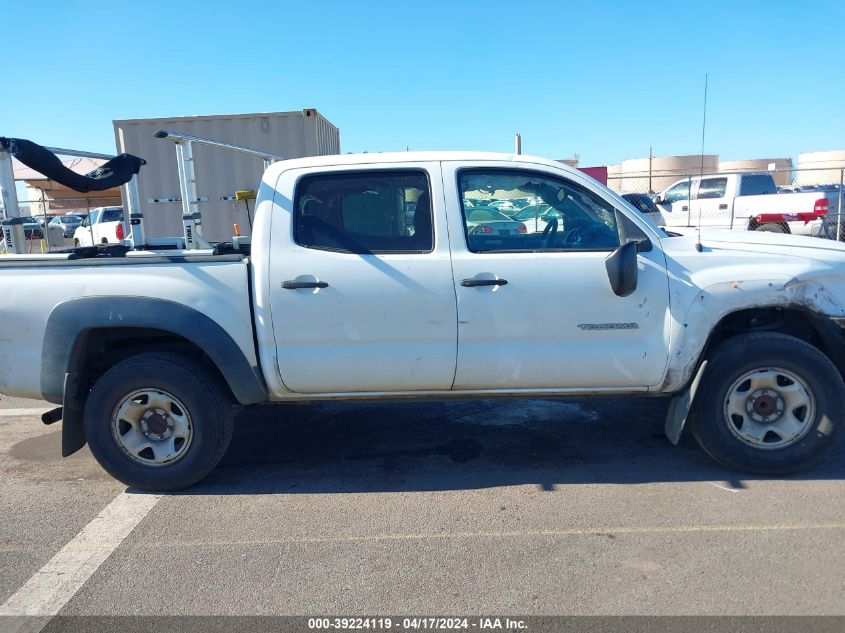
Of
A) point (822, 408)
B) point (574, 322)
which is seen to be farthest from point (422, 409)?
point (822, 408)

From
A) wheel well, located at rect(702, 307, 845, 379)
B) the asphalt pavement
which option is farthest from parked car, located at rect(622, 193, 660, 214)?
wheel well, located at rect(702, 307, 845, 379)

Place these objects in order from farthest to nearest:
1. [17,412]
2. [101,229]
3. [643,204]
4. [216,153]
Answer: [101,229] < [643,204] < [216,153] < [17,412]

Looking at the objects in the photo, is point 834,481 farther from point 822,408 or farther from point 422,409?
point 422,409

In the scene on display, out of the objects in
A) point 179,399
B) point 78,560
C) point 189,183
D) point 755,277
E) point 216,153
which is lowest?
point 78,560

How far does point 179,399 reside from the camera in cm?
Answer: 389

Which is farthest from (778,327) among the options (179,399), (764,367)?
(179,399)

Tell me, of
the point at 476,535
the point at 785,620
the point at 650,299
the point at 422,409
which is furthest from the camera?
the point at 422,409

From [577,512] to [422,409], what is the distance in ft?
6.70

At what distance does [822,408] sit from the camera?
3.83 meters

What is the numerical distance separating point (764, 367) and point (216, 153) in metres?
9.51

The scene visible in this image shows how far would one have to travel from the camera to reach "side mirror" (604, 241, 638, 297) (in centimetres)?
367

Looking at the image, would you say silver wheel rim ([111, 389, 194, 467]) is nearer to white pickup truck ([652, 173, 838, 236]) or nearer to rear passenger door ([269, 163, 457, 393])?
rear passenger door ([269, 163, 457, 393])

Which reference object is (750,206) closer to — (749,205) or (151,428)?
(749,205)

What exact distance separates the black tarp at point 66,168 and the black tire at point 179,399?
131 centimetres
